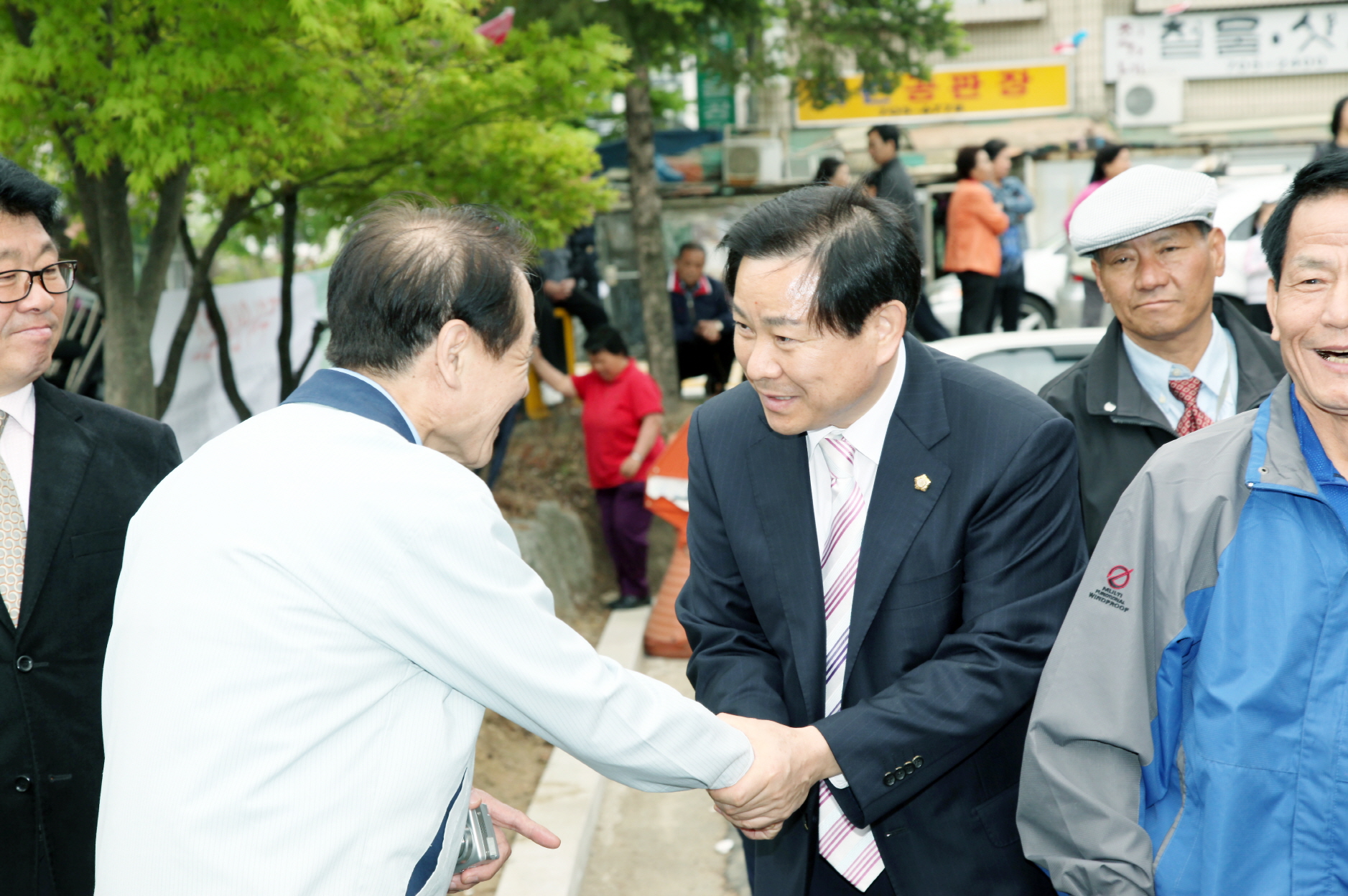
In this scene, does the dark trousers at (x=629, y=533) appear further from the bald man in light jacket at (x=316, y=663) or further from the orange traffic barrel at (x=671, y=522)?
the bald man in light jacket at (x=316, y=663)

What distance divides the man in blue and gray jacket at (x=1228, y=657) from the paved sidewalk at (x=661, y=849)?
8.72 feet

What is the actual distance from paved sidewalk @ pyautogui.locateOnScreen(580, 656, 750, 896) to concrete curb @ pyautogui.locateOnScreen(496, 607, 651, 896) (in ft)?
0.24

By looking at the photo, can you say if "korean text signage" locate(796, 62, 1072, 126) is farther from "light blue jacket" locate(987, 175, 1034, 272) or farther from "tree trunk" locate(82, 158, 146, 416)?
"tree trunk" locate(82, 158, 146, 416)

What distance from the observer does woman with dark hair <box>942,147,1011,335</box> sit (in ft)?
30.5

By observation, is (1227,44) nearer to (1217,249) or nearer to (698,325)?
(698,325)

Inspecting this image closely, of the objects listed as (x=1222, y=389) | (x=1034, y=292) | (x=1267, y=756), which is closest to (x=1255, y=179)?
(x=1034, y=292)

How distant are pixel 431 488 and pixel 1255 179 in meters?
11.7

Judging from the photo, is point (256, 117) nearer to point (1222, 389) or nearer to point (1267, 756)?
point (1222, 389)

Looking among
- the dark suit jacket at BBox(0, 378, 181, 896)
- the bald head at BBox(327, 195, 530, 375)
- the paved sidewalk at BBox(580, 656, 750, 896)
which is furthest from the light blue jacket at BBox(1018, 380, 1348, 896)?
the paved sidewalk at BBox(580, 656, 750, 896)

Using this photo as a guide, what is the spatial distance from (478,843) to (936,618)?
97 centimetres

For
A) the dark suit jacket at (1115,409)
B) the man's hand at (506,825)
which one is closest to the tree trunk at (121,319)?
the man's hand at (506,825)

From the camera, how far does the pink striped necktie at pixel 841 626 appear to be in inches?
91.2

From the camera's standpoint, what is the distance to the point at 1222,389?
2.86 metres

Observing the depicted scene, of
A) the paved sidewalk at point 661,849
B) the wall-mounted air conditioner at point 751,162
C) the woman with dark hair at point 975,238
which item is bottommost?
the paved sidewalk at point 661,849
